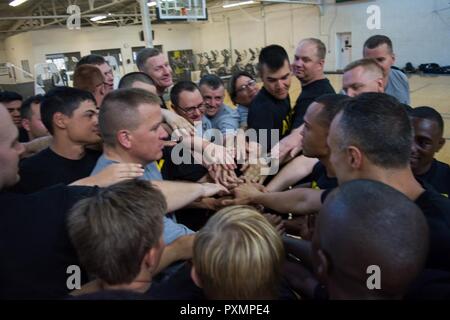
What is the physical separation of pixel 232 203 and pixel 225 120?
1.35 m

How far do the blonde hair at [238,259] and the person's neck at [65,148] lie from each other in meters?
1.47

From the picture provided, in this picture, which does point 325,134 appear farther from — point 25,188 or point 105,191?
point 25,188

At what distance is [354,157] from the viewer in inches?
59.9

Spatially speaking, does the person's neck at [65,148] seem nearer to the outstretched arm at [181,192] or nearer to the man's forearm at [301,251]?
the outstretched arm at [181,192]

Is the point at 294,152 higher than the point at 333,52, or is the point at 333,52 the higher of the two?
the point at 333,52

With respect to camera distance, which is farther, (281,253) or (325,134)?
(325,134)

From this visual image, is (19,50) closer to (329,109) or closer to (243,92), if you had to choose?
(243,92)

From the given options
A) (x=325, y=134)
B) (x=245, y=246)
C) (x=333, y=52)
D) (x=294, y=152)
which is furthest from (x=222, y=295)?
(x=333, y=52)

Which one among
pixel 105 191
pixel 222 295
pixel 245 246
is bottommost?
pixel 222 295

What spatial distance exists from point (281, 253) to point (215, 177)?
128cm

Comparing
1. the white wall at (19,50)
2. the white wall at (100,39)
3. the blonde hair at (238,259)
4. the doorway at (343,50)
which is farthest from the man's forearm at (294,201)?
the white wall at (100,39)

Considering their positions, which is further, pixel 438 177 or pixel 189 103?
pixel 189 103

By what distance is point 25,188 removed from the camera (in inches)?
81.4

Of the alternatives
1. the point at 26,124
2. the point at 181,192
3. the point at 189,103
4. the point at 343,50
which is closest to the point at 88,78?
the point at 26,124
